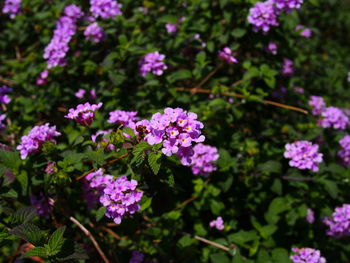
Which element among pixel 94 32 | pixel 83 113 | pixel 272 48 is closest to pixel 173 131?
pixel 83 113

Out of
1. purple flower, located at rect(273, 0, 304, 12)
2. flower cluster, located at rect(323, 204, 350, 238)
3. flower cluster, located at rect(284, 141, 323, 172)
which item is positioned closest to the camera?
flower cluster, located at rect(284, 141, 323, 172)

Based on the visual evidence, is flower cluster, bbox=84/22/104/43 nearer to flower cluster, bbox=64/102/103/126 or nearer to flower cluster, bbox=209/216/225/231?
flower cluster, bbox=64/102/103/126

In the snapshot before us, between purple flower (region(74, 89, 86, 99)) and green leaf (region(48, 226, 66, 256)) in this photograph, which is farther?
purple flower (region(74, 89, 86, 99))

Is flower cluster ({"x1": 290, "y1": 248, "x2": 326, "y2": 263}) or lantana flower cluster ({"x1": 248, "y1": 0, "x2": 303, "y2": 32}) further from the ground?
lantana flower cluster ({"x1": 248, "y1": 0, "x2": 303, "y2": 32})

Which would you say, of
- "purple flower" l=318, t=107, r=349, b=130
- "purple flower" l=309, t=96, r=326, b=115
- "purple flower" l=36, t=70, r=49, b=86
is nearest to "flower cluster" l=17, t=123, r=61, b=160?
"purple flower" l=36, t=70, r=49, b=86

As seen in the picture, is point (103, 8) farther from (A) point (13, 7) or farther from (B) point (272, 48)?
(B) point (272, 48)

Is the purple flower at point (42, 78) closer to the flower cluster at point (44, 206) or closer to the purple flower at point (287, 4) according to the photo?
the flower cluster at point (44, 206)

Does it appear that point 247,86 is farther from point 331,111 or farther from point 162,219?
point 162,219

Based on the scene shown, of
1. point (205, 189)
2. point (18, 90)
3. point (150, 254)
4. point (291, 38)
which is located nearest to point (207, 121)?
point (205, 189)
